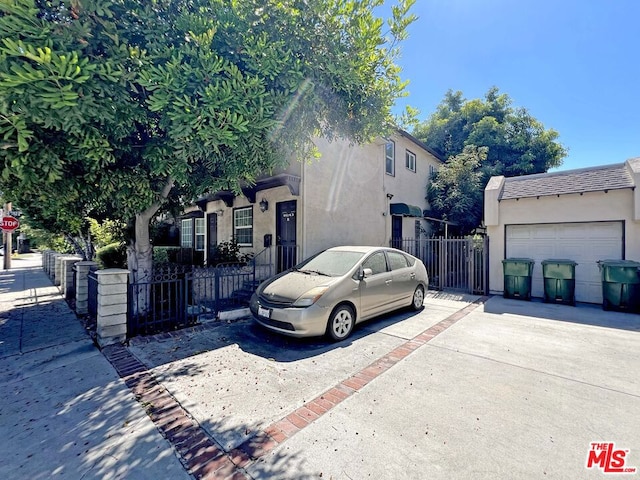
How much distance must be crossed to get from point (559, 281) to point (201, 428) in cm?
941

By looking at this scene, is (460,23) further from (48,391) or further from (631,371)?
(48,391)

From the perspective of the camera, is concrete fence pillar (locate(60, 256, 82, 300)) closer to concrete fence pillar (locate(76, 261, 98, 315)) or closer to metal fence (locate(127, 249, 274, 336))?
concrete fence pillar (locate(76, 261, 98, 315))

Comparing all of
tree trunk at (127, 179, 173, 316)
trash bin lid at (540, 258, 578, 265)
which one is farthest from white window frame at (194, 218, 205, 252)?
trash bin lid at (540, 258, 578, 265)

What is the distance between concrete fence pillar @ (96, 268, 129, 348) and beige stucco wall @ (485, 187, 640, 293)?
10.1m

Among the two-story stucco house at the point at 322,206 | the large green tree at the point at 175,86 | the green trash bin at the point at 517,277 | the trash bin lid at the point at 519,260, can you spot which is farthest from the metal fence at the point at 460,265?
the large green tree at the point at 175,86

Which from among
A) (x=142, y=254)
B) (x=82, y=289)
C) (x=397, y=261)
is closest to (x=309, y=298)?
(x=397, y=261)


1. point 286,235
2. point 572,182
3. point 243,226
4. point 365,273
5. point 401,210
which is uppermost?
point 572,182

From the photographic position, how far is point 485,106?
1886cm

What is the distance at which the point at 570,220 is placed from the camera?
8.43 meters

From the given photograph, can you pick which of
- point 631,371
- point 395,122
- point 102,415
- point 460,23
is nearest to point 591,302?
point 631,371

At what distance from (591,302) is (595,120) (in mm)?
9353

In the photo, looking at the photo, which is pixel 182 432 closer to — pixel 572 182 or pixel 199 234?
pixel 572 182

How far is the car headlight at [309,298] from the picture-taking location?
4.84 metres

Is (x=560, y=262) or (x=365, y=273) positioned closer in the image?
(x=365, y=273)
